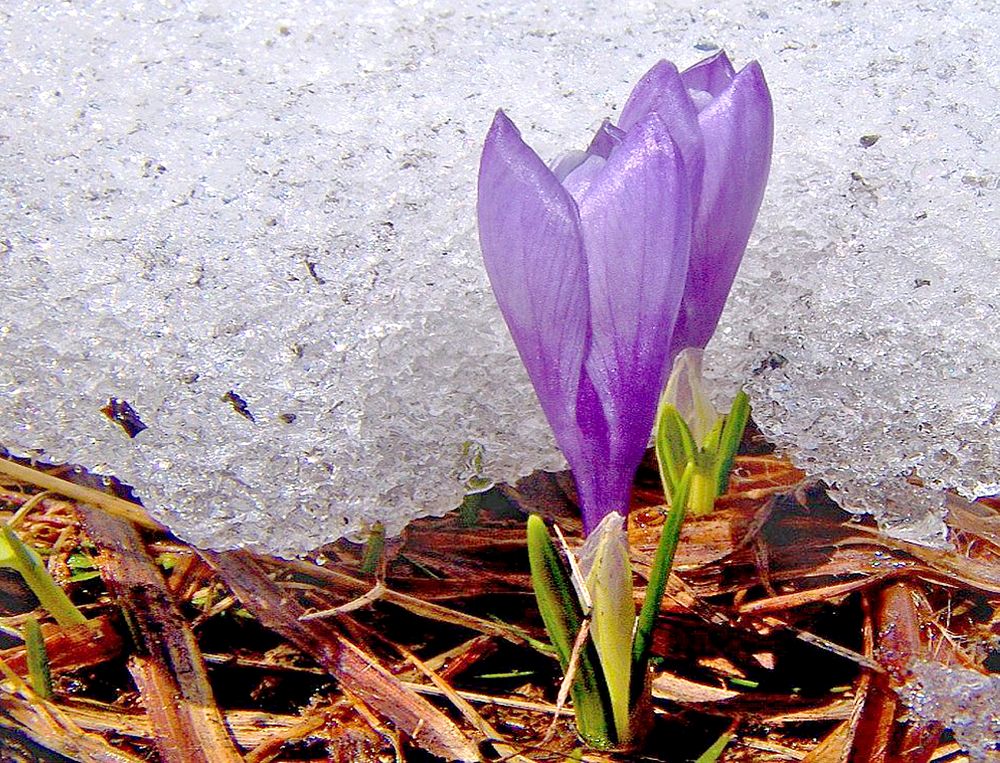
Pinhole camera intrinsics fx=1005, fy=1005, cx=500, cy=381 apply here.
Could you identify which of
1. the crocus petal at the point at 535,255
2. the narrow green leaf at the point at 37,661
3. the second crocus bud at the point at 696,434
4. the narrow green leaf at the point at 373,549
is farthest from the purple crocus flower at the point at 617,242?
the narrow green leaf at the point at 37,661

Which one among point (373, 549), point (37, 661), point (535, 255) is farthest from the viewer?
point (373, 549)

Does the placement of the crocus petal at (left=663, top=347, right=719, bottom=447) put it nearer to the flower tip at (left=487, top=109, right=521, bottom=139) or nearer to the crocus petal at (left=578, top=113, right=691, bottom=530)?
the crocus petal at (left=578, top=113, right=691, bottom=530)

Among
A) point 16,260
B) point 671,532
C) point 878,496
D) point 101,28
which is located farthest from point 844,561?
point 101,28

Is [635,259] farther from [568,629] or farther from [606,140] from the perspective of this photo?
[568,629]

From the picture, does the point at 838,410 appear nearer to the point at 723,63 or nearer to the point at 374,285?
the point at 723,63

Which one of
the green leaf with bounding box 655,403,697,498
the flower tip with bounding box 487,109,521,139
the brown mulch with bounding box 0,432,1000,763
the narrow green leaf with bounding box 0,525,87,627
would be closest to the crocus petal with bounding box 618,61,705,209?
the flower tip with bounding box 487,109,521,139

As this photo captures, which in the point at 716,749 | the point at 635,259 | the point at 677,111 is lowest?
the point at 716,749

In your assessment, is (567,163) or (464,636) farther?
(464,636)

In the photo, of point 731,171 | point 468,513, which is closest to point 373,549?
point 468,513
